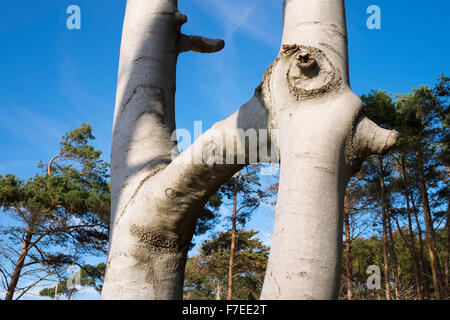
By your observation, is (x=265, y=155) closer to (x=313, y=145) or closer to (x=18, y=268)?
(x=313, y=145)

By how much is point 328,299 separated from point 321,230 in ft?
0.52

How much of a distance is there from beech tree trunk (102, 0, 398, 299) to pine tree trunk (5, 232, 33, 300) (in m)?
11.8

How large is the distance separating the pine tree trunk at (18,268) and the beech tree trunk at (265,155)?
464 inches

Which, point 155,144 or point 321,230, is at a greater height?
point 155,144

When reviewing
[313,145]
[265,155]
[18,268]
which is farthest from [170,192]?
[18,268]

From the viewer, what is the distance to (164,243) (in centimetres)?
125

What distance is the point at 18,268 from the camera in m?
11.4

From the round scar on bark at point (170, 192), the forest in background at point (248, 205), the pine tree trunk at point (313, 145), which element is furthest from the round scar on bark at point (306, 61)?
the forest in background at point (248, 205)

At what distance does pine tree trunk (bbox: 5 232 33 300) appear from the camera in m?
10.9

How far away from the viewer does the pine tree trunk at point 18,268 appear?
1089cm

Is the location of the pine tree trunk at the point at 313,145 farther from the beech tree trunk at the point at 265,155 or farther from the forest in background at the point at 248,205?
the forest in background at the point at 248,205
